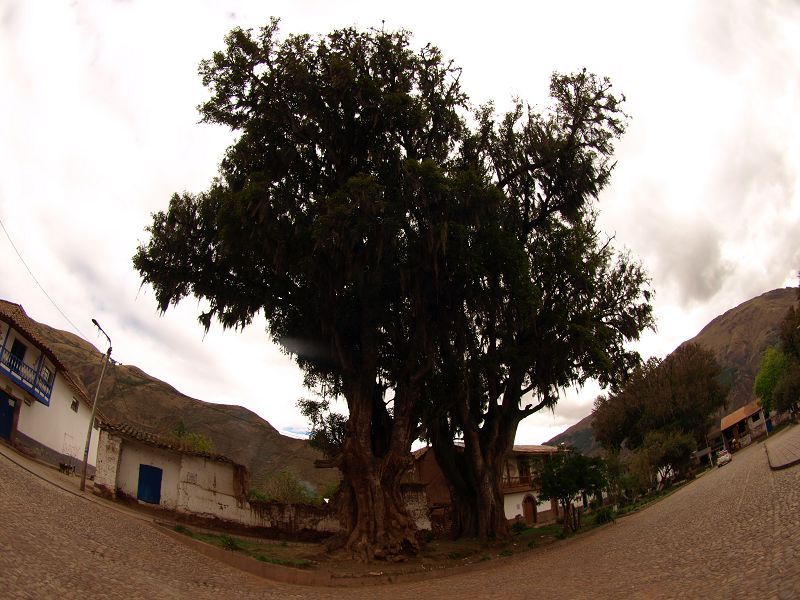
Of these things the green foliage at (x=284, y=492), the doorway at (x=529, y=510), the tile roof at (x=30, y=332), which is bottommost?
the doorway at (x=529, y=510)

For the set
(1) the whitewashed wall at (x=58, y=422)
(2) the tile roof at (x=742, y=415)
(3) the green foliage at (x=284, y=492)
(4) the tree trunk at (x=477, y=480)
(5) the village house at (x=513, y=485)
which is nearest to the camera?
(4) the tree trunk at (x=477, y=480)

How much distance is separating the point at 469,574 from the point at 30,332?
85.2 feet

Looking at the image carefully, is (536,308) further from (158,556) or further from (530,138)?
(158,556)

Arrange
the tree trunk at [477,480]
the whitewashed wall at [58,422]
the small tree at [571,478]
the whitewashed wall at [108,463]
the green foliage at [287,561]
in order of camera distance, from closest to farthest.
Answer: the green foliage at [287,561]
the whitewashed wall at [108,463]
the small tree at [571,478]
the tree trunk at [477,480]
the whitewashed wall at [58,422]

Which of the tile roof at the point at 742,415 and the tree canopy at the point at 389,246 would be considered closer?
the tree canopy at the point at 389,246

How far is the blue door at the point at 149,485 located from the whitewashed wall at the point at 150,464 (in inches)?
4.6

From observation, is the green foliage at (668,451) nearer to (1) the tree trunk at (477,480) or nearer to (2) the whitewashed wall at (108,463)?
(1) the tree trunk at (477,480)

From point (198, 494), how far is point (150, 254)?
10.1m

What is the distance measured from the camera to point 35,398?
28453mm

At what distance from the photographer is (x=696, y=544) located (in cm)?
1010

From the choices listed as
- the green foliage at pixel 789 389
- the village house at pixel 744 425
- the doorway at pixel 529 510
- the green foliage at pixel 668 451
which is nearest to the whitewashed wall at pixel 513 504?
the doorway at pixel 529 510

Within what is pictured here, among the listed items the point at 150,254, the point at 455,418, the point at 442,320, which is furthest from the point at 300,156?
the point at 455,418

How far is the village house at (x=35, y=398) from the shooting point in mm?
26000

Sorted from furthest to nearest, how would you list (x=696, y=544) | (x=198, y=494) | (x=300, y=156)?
(x=198, y=494) < (x=300, y=156) < (x=696, y=544)
